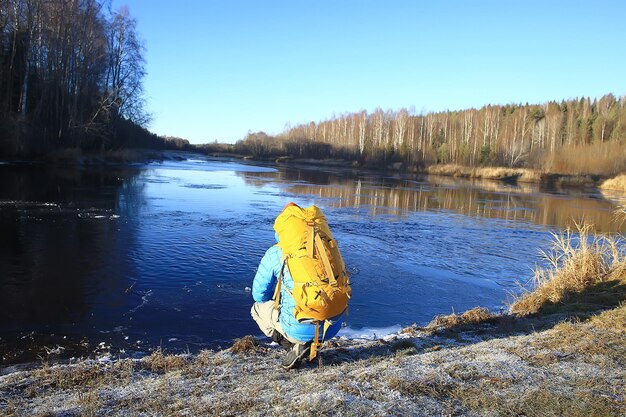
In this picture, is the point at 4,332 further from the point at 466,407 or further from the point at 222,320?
the point at 466,407

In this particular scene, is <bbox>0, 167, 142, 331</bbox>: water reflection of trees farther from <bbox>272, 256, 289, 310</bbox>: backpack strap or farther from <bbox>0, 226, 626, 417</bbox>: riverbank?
<bbox>272, 256, 289, 310</bbox>: backpack strap

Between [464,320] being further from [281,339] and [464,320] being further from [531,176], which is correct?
[531,176]

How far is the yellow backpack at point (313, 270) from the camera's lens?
4.07 m

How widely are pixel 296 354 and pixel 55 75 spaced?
38.3 m

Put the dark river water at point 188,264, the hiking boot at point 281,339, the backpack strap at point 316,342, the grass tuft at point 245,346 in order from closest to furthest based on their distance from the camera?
the backpack strap at point 316,342 < the hiking boot at point 281,339 < the grass tuft at point 245,346 < the dark river water at point 188,264

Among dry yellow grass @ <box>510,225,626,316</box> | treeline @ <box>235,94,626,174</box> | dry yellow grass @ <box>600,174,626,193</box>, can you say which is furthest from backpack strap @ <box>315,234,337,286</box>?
treeline @ <box>235,94,626,174</box>

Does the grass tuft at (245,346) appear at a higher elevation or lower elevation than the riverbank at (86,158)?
lower

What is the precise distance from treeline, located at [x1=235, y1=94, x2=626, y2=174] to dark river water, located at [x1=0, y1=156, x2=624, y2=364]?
48.0 m

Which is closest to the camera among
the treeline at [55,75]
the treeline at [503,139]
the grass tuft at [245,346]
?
the grass tuft at [245,346]

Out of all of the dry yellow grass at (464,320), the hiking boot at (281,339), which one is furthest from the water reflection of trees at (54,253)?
the dry yellow grass at (464,320)

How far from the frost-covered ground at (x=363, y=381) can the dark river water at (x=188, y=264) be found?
1.38 m

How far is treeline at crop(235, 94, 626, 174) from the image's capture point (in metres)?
62.5

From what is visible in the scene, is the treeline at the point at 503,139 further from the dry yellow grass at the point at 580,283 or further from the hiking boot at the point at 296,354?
the hiking boot at the point at 296,354

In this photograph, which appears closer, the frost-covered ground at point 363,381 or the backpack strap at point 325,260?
the frost-covered ground at point 363,381
